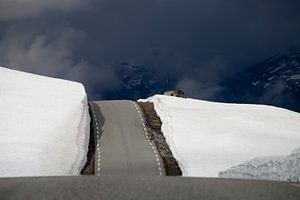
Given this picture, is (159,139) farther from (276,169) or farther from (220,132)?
(276,169)

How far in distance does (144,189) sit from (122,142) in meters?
28.1

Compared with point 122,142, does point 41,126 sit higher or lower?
higher

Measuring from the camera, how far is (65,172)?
32.6 metres

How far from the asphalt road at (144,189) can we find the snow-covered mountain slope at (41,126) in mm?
17392

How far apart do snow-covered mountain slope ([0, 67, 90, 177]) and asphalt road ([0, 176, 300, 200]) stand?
17.4m

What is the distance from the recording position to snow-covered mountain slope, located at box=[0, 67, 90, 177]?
32.1 meters

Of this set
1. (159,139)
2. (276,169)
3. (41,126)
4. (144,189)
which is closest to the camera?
(144,189)

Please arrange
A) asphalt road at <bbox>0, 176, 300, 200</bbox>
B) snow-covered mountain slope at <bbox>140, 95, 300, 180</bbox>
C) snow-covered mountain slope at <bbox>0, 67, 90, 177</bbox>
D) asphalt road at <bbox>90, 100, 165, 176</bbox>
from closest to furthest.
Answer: asphalt road at <bbox>0, 176, 300, 200</bbox> → snow-covered mountain slope at <bbox>0, 67, 90, 177</bbox> → asphalt road at <bbox>90, 100, 165, 176</bbox> → snow-covered mountain slope at <bbox>140, 95, 300, 180</bbox>

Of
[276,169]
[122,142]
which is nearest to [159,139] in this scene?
[122,142]

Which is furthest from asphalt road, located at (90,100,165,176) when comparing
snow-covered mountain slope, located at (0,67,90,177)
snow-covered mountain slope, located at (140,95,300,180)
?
snow-covered mountain slope, located at (140,95,300,180)

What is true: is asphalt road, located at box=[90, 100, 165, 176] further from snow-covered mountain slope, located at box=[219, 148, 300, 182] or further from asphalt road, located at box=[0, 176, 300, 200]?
asphalt road, located at box=[0, 176, 300, 200]

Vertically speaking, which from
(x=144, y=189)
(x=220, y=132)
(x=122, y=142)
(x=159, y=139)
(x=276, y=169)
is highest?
(x=220, y=132)

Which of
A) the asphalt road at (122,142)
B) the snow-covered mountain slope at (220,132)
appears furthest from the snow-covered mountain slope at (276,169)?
the asphalt road at (122,142)

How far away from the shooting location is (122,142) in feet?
135
